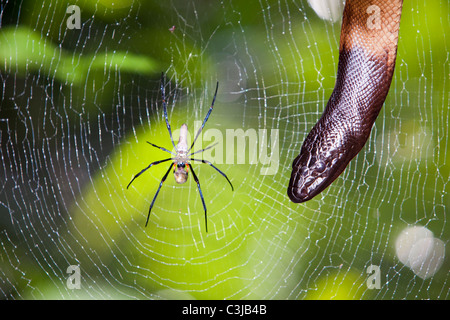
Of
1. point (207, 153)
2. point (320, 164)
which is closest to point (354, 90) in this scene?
point (320, 164)

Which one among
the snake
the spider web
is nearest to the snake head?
the snake

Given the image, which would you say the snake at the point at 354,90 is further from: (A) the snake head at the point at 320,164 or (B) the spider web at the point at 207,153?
(B) the spider web at the point at 207,153

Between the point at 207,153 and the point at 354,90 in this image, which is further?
the point at 207,153

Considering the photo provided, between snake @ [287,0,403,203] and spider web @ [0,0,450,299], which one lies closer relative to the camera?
snake @ [287,0,403,203]

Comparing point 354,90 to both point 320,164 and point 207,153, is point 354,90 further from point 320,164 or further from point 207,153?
point 207,153

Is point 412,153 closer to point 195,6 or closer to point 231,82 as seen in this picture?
point 231,82

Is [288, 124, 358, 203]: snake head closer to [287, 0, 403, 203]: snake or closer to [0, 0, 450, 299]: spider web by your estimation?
[287, 0, 403, 203]: snake
